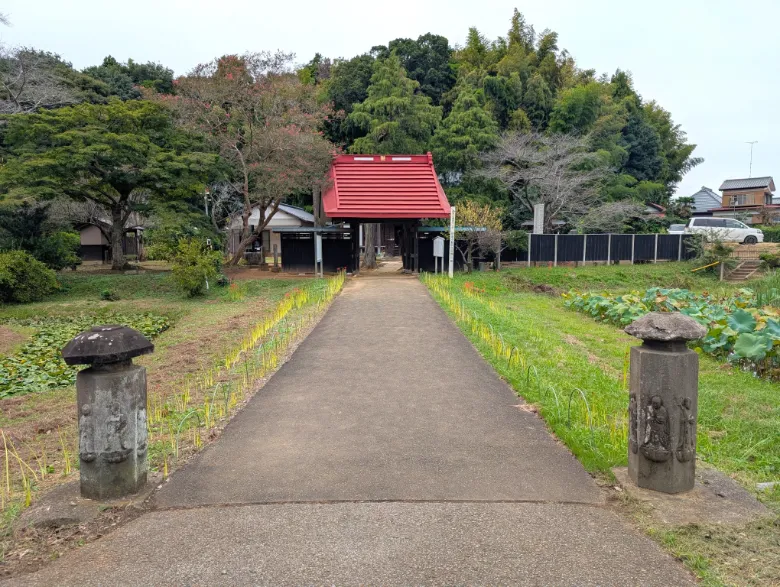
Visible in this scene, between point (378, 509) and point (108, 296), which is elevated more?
point (108, 296)

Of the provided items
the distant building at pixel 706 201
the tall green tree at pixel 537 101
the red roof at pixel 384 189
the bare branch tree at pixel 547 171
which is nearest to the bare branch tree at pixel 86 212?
the red roof at pixel 384 189

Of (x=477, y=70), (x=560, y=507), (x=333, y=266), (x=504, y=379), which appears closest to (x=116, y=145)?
(x=333, y=266)

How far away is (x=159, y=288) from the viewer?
20547mm

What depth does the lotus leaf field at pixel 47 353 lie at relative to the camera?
33.0ft

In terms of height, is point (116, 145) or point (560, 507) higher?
point (116, 145)

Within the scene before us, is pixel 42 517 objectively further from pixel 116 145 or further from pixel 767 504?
pixel 116 145

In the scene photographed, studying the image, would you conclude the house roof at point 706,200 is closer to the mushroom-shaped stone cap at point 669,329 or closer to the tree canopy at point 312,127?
the tree canopy at point 312,127

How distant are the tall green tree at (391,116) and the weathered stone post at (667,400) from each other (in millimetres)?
25347

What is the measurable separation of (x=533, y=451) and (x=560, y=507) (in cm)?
109

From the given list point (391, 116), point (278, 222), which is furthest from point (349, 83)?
point (278, 222)

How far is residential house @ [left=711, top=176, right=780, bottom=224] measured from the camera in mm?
51312

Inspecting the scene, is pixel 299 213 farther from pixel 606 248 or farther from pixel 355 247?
pixel 606 248

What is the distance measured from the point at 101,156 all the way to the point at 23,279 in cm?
463

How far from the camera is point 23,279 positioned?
18.4 m
